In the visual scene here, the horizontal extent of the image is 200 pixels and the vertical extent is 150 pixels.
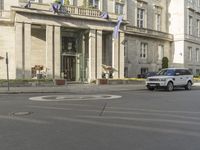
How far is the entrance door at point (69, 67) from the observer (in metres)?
33.9

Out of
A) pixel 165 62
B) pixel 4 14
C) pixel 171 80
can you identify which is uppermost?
pixel 4 14

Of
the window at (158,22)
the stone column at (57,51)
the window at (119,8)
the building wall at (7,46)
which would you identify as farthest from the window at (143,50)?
the building wall at (7,46)

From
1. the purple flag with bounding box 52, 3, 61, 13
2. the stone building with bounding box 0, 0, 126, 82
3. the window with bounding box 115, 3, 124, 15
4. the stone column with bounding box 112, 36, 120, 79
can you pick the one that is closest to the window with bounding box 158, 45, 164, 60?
the window with bounding box 115, 3, 124, 15

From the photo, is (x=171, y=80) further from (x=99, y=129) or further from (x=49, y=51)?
(x=99, y=129)

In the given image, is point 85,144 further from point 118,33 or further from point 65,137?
point 118,33

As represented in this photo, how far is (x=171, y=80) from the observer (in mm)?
25953

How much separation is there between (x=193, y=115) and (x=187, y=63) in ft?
126

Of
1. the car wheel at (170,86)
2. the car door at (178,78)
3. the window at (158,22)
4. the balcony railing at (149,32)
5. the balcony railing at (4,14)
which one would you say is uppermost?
the window at (158,22)

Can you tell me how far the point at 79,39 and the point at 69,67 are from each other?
3.11 m

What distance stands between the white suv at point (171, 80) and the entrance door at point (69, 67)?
32.9ft

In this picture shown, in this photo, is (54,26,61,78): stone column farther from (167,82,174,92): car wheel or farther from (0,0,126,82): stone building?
(167,82,174,92): car wheel

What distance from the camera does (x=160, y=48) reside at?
46594mm

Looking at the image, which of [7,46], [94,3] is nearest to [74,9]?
[94,3]

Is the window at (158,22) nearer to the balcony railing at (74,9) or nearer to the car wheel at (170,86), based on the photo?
the balcony railing at (74,9)
